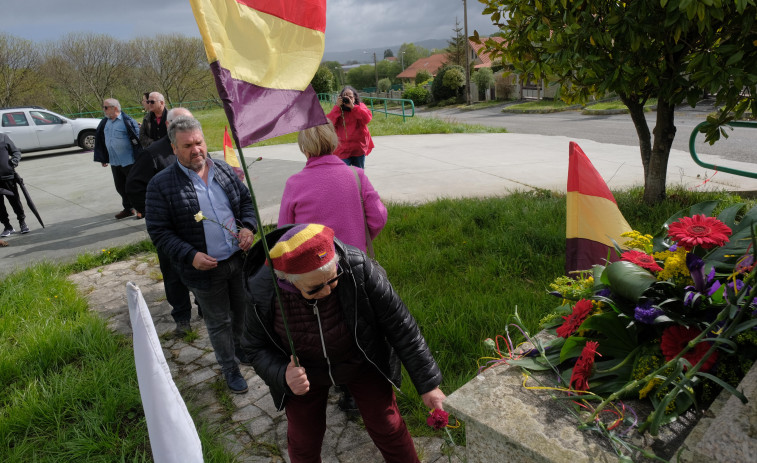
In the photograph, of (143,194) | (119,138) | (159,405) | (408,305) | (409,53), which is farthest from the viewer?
(409,53)

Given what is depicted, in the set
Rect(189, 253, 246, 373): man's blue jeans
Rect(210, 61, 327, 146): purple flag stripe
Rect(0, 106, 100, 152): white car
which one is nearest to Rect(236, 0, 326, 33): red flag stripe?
Rect(210, 61, 327, 146): purple flag stripe

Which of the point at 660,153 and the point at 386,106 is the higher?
the point at 386,106

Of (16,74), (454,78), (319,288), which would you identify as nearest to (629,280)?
→ (319,288)

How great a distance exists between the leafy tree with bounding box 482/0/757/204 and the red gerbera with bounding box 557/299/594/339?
2091 mm

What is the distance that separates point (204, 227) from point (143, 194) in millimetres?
1796

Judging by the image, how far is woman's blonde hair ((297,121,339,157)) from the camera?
2729 mm

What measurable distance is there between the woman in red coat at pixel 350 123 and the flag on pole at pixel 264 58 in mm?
3999

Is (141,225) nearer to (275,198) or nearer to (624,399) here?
(275,198)

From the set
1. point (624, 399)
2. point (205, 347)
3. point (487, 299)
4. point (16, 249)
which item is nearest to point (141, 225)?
point (16, 249)

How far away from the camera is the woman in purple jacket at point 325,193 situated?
2.73 m

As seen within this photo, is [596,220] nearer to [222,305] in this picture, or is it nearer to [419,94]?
[222,305]

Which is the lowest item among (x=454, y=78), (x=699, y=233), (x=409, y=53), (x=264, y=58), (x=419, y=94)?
(x=699, y=233)

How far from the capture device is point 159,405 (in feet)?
4.88

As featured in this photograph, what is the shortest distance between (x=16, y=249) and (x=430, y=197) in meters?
5.63
